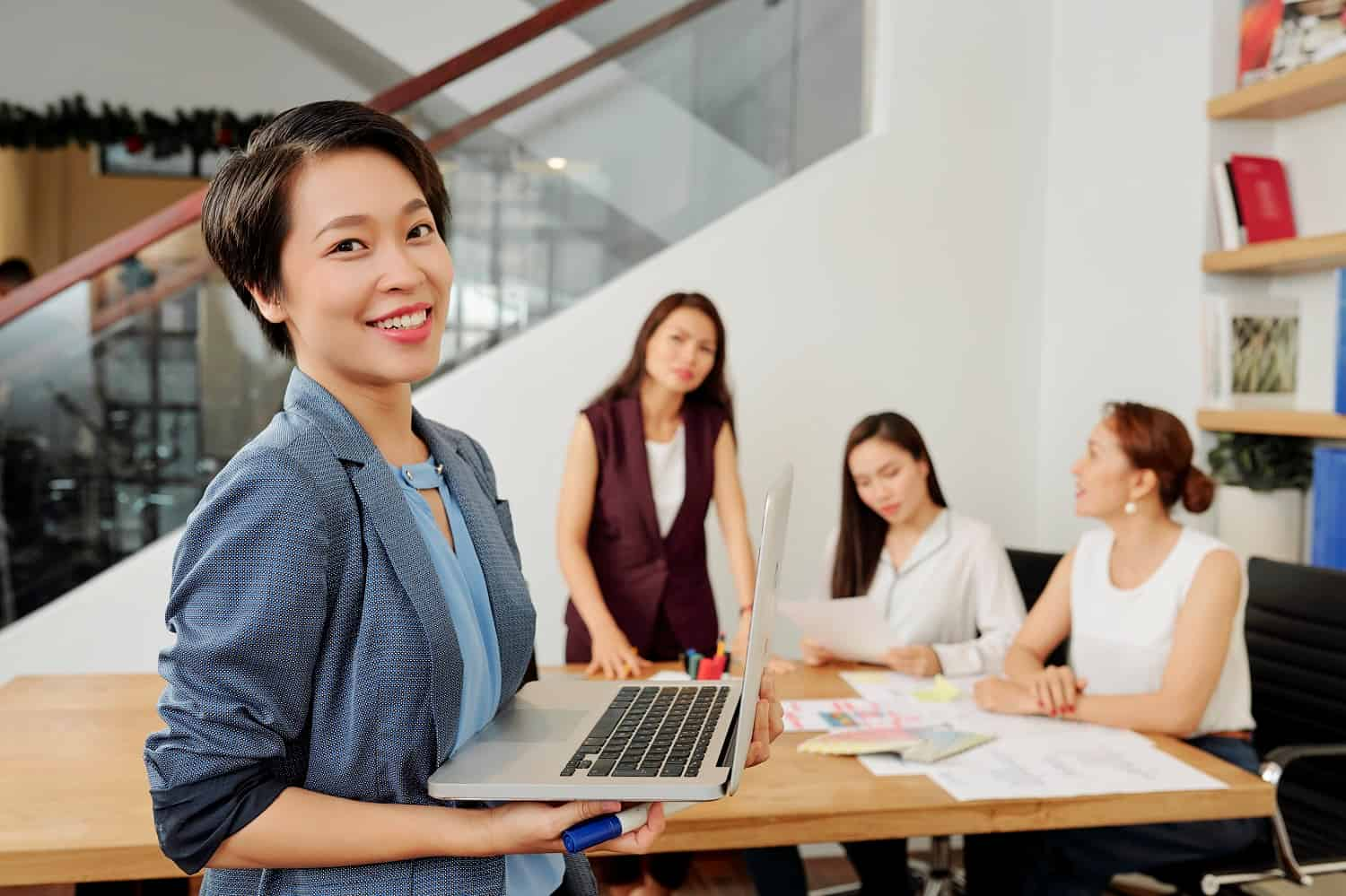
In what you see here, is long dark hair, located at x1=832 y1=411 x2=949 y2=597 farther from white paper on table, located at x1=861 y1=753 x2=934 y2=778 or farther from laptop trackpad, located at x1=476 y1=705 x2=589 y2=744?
laptop trackpad, located at x1=476 y1=705 x2=589 y2=744

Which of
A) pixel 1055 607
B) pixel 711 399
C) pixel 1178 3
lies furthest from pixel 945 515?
pixel 1178 3

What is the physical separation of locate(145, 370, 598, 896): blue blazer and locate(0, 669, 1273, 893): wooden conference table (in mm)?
666

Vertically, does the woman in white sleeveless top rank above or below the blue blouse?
below

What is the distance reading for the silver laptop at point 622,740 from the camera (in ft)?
2.99

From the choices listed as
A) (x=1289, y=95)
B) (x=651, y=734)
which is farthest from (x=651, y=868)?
(x=1289, y=95)

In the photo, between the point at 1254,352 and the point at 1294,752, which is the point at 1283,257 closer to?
the point at 1254,352

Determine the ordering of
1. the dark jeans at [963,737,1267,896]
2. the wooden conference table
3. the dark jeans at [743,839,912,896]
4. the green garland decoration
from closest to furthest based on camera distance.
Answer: the wooden conference table
the dark jeans at [963,737,1267,896]
the dark jeans at [743,839,912,896]
the green garland decoration

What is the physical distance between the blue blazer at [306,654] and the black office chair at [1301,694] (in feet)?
5.89

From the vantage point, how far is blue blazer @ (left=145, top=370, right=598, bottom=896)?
2.69 ft

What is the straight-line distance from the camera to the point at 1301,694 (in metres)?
2.49

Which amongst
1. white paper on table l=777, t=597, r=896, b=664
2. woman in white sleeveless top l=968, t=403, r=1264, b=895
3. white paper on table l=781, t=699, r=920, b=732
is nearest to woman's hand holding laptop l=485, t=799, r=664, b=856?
white paper on table l=781, t=699, r=920, b=732

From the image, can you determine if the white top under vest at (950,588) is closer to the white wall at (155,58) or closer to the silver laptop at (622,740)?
the silver laptop at (622,740)

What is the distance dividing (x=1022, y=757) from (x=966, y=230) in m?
2.25

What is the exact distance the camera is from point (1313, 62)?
272 centimetres
